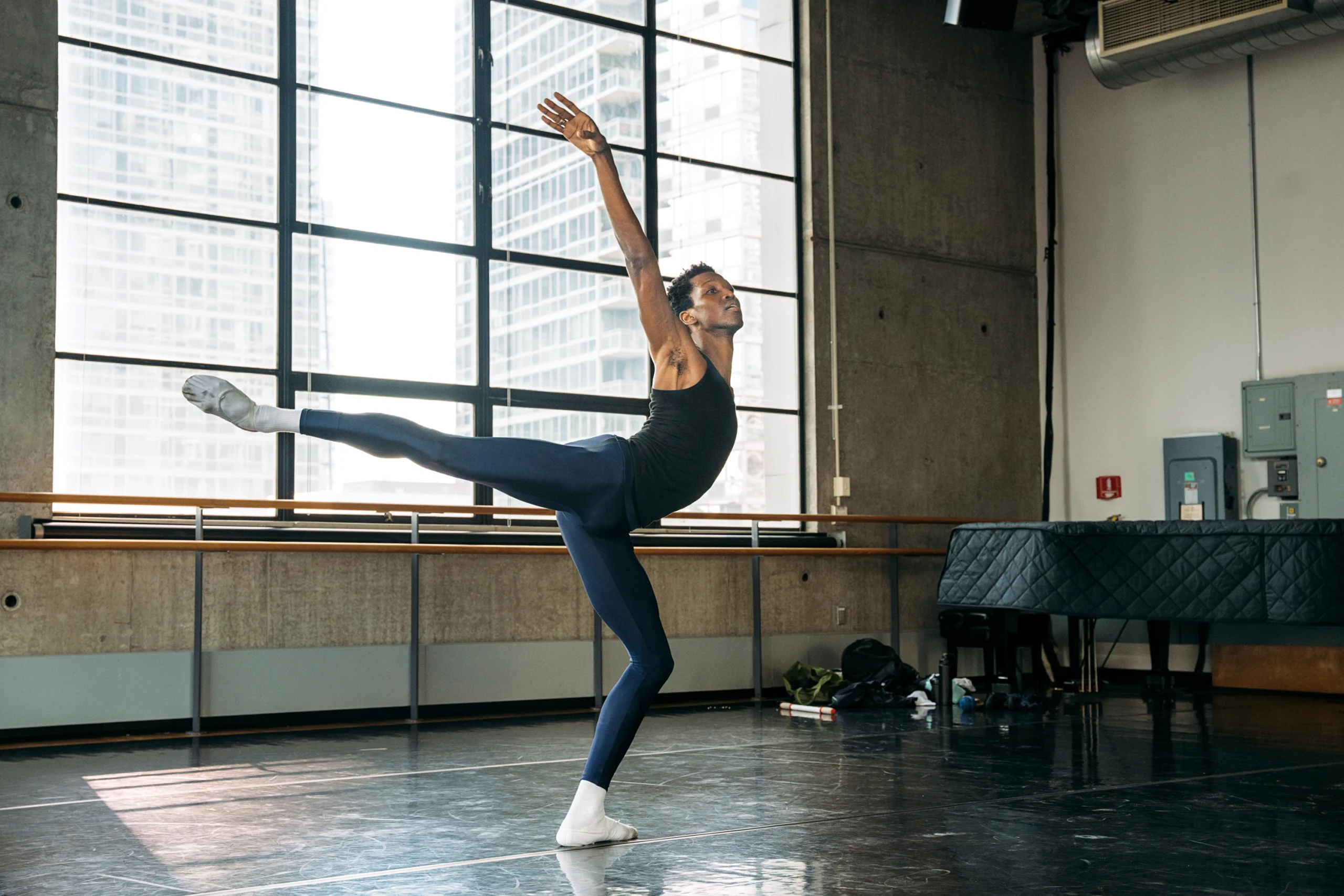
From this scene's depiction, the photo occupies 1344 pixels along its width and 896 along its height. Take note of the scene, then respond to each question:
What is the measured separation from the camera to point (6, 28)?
6410 millimetres

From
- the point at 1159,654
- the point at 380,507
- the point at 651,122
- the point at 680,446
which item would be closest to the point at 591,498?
the point at 680,446

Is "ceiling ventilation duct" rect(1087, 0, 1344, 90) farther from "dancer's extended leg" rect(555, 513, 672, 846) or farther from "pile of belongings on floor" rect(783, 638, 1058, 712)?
"dancer's extended leg" rect(555, 513, 672, 846)

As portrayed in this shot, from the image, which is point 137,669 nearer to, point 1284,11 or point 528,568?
point 528,568

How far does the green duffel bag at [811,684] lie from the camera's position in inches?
Result: 297

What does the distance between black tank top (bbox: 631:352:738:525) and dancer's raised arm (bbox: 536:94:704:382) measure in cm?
8

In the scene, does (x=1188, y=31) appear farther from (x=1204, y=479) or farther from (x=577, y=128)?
(x=577, y=128)

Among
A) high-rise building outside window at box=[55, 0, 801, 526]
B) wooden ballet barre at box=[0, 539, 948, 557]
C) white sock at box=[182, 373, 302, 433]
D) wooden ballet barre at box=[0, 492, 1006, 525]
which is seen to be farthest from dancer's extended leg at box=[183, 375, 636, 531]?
high-rise building outside window at box=[55, 0, 801, 526]

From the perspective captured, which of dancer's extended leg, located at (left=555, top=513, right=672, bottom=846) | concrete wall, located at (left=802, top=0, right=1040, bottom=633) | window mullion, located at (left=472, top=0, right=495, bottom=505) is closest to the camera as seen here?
dancer's extended leg, located at (left=555, top=513, right=672, bottom=846)

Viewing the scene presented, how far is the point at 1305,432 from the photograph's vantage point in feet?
27.5

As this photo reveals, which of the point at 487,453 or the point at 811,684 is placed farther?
the point at 811,684

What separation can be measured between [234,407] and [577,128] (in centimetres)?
113

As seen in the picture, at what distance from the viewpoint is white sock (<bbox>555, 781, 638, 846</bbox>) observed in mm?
3447

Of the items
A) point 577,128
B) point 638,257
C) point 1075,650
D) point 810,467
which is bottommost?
point 1075,650

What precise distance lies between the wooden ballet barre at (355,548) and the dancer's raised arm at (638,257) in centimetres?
199
